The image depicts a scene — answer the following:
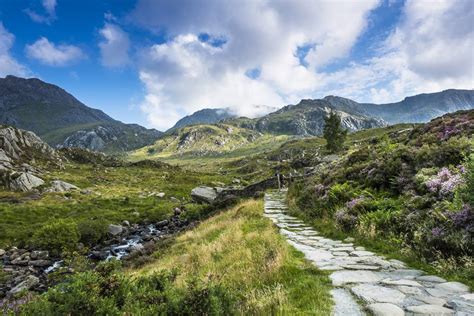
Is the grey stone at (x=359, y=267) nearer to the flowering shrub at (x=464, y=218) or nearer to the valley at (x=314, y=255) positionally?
the valley at (x=314, y=255)

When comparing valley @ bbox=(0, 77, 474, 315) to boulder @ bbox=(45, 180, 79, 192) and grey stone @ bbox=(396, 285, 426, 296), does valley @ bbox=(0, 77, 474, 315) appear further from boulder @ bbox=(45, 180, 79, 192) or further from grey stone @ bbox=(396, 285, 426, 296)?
boulder @ bbox=(45, 180, 79, 192)

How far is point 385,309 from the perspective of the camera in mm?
5672

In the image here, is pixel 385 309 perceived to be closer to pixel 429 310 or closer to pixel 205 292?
pixel 429 310

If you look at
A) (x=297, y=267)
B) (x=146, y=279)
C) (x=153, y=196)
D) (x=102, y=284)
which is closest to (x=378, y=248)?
(x=297, y=267)

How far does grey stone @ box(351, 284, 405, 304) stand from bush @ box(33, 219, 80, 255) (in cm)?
2524

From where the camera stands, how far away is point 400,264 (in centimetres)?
853

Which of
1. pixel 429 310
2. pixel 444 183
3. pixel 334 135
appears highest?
pixel 334 135

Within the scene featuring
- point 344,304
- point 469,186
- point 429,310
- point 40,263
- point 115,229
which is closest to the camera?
point 429,310

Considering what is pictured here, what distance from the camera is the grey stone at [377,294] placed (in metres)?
6.12

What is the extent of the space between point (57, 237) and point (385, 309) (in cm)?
2788

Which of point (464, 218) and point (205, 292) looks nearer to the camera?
point (205, 292)

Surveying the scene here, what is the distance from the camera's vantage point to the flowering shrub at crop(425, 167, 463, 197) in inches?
416

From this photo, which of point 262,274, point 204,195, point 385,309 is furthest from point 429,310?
point 204,195

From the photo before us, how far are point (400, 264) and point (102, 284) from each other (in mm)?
7444
